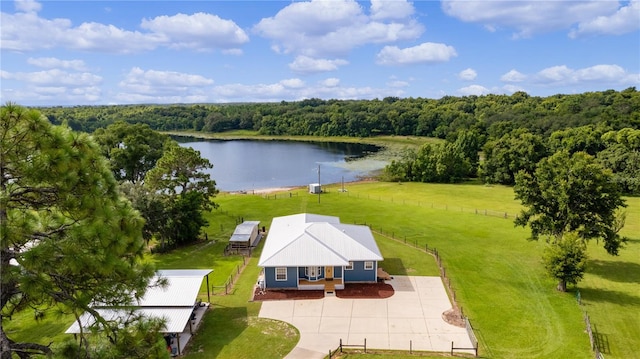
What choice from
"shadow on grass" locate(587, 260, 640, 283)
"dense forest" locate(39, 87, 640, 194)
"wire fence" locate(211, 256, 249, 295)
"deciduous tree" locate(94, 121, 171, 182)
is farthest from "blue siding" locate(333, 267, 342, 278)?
"deciduous tree" locate(94, 121, 171, 182)

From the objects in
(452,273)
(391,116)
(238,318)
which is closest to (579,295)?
(452,273)

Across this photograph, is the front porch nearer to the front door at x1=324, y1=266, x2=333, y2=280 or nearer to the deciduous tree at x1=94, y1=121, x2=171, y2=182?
the front door at x1=324, y1=266, x2=333, y2=280

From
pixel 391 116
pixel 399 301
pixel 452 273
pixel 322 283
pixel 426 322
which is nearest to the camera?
pixel 426 322

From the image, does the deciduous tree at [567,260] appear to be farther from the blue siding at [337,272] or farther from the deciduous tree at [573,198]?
the blue siding at [337,272]

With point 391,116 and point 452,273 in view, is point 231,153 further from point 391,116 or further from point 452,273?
point 452,273

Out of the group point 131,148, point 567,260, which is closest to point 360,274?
point 567,260

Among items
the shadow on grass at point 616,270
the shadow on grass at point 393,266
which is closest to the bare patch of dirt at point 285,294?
the shadow on grass at point 393,266
